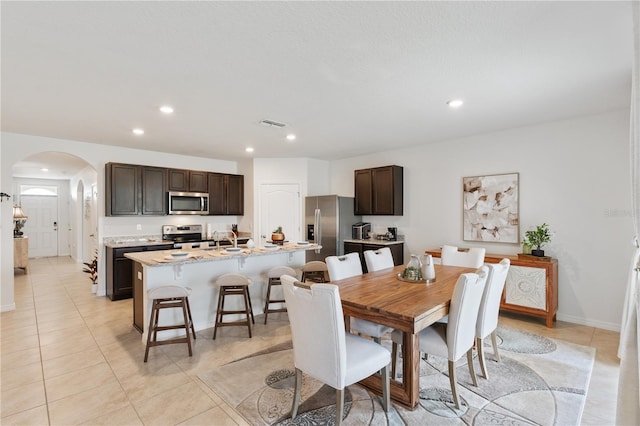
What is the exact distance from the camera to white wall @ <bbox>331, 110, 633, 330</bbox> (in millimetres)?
3605

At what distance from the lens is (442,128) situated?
4.28 metres

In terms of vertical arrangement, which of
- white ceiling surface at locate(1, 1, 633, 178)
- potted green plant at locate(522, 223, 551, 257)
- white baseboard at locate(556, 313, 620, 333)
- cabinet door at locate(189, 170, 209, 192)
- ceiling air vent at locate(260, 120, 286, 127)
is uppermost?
white ceiling surface at locate(1, 1, 633, 178)

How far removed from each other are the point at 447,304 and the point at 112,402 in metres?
2.54

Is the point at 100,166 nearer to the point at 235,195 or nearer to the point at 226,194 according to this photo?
the point at 226,194

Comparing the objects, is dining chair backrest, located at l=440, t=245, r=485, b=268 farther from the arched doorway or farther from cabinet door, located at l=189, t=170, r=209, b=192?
the arched doorway

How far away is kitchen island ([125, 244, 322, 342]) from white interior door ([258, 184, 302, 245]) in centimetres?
203

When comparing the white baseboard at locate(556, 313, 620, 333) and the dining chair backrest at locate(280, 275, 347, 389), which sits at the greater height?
the dining chair backrest at locate(280, 275, 347, 389)

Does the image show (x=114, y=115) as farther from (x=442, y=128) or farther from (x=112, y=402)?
(x=442, y=128)

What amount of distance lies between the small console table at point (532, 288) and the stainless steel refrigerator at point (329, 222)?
2537mm

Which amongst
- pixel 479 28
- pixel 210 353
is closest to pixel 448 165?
pixel 479 28

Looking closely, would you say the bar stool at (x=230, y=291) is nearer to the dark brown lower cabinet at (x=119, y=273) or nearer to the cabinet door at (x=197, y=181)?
the dark brown lower cabinet at (x=119, y=273)

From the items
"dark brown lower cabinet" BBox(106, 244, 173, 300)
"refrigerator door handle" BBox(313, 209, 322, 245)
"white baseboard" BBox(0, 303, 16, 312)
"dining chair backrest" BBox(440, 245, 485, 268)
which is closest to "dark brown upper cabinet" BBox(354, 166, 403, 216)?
"refrigerator door handle" BBox(313, 209, 322, 245)

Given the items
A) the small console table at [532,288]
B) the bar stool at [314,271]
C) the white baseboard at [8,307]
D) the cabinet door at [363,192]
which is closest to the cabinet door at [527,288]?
the small console table at [532,288]

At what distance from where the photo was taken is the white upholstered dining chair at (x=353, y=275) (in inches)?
107
